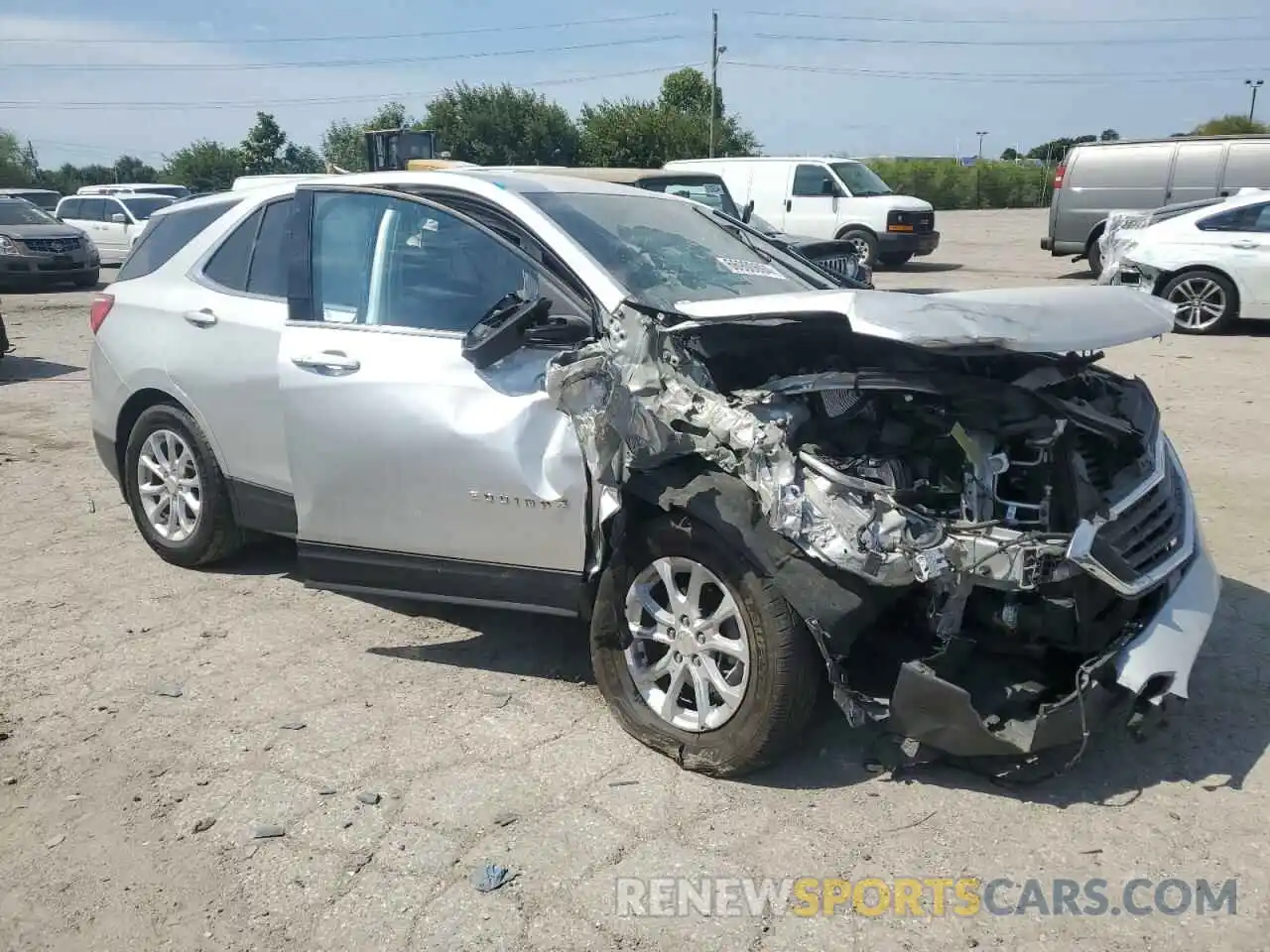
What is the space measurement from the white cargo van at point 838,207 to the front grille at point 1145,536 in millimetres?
16305

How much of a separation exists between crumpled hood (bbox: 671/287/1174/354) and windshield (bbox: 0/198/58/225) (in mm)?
20140

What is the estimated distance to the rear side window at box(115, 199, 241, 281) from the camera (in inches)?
207

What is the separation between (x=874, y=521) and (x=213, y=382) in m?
3.20

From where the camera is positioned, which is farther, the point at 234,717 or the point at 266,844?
the point at 234,717

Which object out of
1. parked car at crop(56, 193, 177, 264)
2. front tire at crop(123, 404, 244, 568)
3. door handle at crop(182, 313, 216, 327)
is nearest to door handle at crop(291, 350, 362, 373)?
door handle at crop(182, 313, 216, 327)

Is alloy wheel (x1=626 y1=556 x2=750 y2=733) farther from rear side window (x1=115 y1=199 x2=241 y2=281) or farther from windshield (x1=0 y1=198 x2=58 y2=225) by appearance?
windshield (x1=0 y1=198 x2=58 y2=225)

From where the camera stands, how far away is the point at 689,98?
70688 mm

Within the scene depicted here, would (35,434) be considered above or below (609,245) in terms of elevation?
below

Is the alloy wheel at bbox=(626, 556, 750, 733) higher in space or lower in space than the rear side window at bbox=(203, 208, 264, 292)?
lower

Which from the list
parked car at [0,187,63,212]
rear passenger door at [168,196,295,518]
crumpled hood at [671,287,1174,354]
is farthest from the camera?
parked car at [0,187,63,212]

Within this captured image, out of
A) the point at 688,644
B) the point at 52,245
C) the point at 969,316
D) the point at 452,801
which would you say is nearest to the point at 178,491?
the point at 452,801

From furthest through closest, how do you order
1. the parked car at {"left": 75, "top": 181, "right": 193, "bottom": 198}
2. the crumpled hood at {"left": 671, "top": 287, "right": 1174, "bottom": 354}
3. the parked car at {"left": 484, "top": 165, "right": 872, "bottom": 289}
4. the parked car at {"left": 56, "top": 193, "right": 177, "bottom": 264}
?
the parked car at {"left": 75, "top": 181, "right": 193, "bottom": 198}
the parked car at {"left": 56, "top": 193, "right": 177, "bottom": 264}
the parked car at {"left": 484, "top": 165, "right": 872, "bottom": 289}
the crumpled hood at {"left": 671, "top": 287, "right": 1174, "bottom": 354}

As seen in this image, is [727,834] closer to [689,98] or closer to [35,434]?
[35,434]

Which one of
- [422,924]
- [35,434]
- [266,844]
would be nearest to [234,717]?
[266,844]
